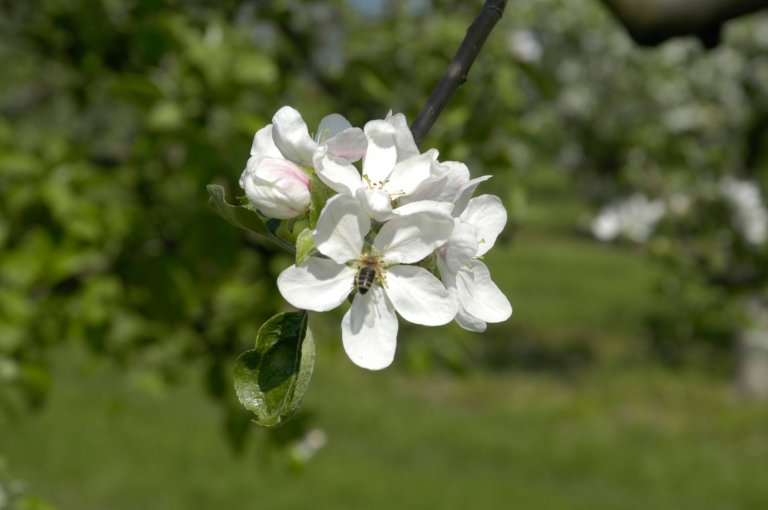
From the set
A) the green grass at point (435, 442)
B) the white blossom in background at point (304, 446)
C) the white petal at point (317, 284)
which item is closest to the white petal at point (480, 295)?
the white petal at point (317, 284)

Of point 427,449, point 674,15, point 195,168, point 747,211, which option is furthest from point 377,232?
point 427,449

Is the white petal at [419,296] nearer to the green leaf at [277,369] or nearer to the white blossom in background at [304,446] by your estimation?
the green leaf at [277,369]

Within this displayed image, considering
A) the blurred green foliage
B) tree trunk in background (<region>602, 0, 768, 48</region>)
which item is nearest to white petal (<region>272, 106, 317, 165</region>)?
tree trunk in background (<region>602, 0, 768, 48</region>)

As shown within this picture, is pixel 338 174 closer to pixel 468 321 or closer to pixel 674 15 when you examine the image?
pixel 468 321

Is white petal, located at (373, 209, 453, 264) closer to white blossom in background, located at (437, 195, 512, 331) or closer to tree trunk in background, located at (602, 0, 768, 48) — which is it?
white blossom in background, located at (437, 195, 512, 331)

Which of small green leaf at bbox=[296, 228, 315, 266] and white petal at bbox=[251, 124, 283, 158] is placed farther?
white petal at bbox=[251, 124, 283, 158]

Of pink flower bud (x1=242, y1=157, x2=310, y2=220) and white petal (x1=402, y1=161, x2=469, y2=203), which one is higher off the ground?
white petal (x1=402, y1=161, x2=469, y2=203)

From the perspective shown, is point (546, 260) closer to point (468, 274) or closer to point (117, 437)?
point (117, 437)
